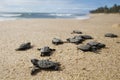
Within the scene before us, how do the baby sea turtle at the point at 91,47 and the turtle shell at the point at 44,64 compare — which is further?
the baby sea turtle at the point at 91,47

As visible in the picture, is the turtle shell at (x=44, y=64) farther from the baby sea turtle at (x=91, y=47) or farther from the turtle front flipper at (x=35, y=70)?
the baby sea turtle at (x=91, y=47)

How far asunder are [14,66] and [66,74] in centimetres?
214

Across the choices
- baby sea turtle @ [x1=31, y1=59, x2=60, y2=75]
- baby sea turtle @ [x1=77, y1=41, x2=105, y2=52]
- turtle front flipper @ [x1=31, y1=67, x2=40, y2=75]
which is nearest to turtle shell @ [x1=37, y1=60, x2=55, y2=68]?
baby sea turtle @ [x1=31, y1=59, x2=60, y2=75]

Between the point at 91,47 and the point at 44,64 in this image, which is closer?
the point at 44,64

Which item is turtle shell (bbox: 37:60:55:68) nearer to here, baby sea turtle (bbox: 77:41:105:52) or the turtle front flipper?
the turtle front flipper

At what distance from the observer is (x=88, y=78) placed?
6.40 metres

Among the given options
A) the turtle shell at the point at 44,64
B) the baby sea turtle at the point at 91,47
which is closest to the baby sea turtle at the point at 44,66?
the turtle shell at the point at 44,64

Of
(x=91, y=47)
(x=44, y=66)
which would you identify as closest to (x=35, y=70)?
(x=44, y=66)

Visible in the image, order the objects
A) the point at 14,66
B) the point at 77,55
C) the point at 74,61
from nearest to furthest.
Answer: the point at 14,66
the point at 74,61
the point at 77,55

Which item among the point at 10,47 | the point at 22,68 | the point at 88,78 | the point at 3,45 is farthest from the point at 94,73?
the point at 3,45

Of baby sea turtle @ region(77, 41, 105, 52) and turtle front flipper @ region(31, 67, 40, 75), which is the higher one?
baby sea turtle @ region(77, 41, 105, 52)

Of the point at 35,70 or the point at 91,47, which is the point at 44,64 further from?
the point at 91,47

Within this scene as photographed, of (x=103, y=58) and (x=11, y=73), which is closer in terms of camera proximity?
(x=11, y=73)

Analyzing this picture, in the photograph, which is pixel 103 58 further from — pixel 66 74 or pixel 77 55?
pixel 66 74
